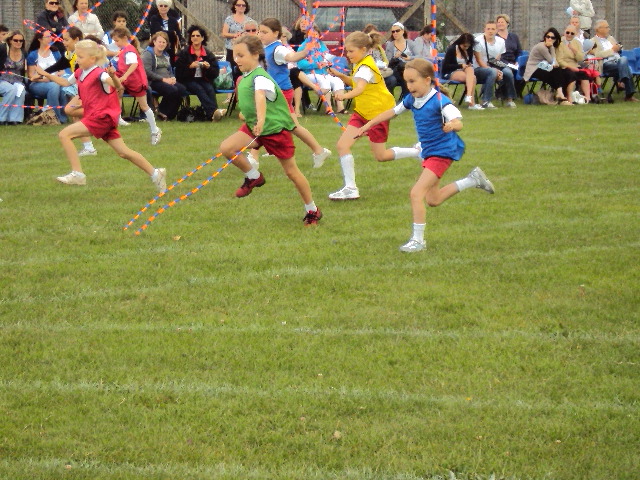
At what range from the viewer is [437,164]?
829 centimetres

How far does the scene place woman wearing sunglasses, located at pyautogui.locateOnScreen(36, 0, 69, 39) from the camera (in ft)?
56.4

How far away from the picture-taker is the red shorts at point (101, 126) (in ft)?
34.1

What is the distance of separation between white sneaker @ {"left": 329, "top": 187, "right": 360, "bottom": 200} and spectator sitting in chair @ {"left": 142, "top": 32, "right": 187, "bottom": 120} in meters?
7.76

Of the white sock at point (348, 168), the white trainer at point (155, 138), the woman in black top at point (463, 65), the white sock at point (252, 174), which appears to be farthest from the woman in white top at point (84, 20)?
the white sock at point (348, 168)

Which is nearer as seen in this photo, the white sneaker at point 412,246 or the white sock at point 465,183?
the white sneaker at point 412,246

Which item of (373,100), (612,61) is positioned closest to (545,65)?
(612,61)

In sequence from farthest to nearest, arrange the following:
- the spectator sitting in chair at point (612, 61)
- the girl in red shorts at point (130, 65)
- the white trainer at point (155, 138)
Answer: the spectator sitting in chair at point (612, 61) < the girl in red shorts at point (130, 65) < the white trainer at point (155, 138)

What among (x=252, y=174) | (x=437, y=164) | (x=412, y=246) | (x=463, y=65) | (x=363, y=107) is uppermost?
(x=463, y=65)

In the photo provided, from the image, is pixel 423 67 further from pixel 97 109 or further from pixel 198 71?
pixel 198 71

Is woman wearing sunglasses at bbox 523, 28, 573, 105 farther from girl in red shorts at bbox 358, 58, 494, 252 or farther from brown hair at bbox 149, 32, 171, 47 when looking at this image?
girl in red shorts at bbox 358, 58, 494, 252

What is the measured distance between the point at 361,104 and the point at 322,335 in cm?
469

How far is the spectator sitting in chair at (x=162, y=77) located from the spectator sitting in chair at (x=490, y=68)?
569cm

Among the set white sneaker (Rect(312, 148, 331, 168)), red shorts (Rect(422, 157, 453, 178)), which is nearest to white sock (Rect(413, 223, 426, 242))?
red shorts (Rect(422, 157, 453, 178))

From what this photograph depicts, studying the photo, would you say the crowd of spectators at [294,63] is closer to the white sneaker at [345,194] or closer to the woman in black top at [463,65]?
the woman in black top at [463,65]
